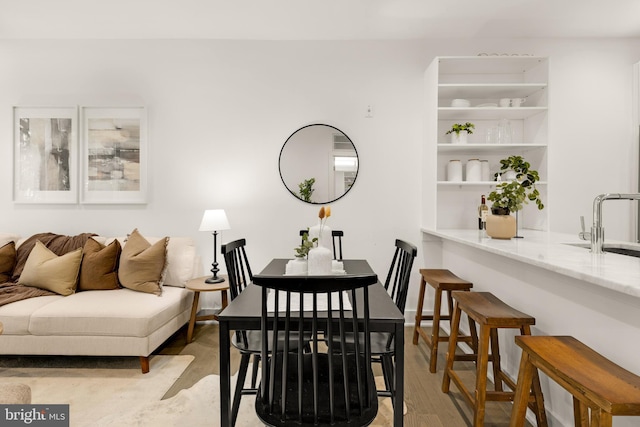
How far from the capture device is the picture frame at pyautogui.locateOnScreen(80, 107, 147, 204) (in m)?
3.42

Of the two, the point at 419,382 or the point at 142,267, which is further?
the point at 142,267

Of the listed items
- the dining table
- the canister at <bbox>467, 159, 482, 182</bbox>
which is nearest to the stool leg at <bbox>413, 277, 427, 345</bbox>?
the canister at <bbox>467, 159, 482, 182</bbox>

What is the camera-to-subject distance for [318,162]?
135 inches

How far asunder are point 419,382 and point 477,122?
7.98 ft

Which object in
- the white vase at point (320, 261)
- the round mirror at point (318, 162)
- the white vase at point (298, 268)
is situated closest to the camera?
the white vase at point (320, 261)

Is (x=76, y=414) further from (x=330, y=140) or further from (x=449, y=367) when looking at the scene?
(x=330, y=140)

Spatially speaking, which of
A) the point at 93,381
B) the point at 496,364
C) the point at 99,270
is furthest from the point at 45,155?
the point at 496,364

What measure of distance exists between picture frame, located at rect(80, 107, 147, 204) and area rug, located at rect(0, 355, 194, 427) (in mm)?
1489

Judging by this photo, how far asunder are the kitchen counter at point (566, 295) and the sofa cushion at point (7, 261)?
3.54m

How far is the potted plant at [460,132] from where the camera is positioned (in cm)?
311

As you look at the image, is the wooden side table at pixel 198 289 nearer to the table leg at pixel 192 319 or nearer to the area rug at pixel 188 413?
the table leg at pixel 192 319

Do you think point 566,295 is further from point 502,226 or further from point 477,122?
point 477,122

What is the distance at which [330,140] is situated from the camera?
3416mm

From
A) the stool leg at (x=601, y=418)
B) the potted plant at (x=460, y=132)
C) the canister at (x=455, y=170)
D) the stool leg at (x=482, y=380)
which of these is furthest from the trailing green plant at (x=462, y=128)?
the stool leg at (x=601, y=418)
